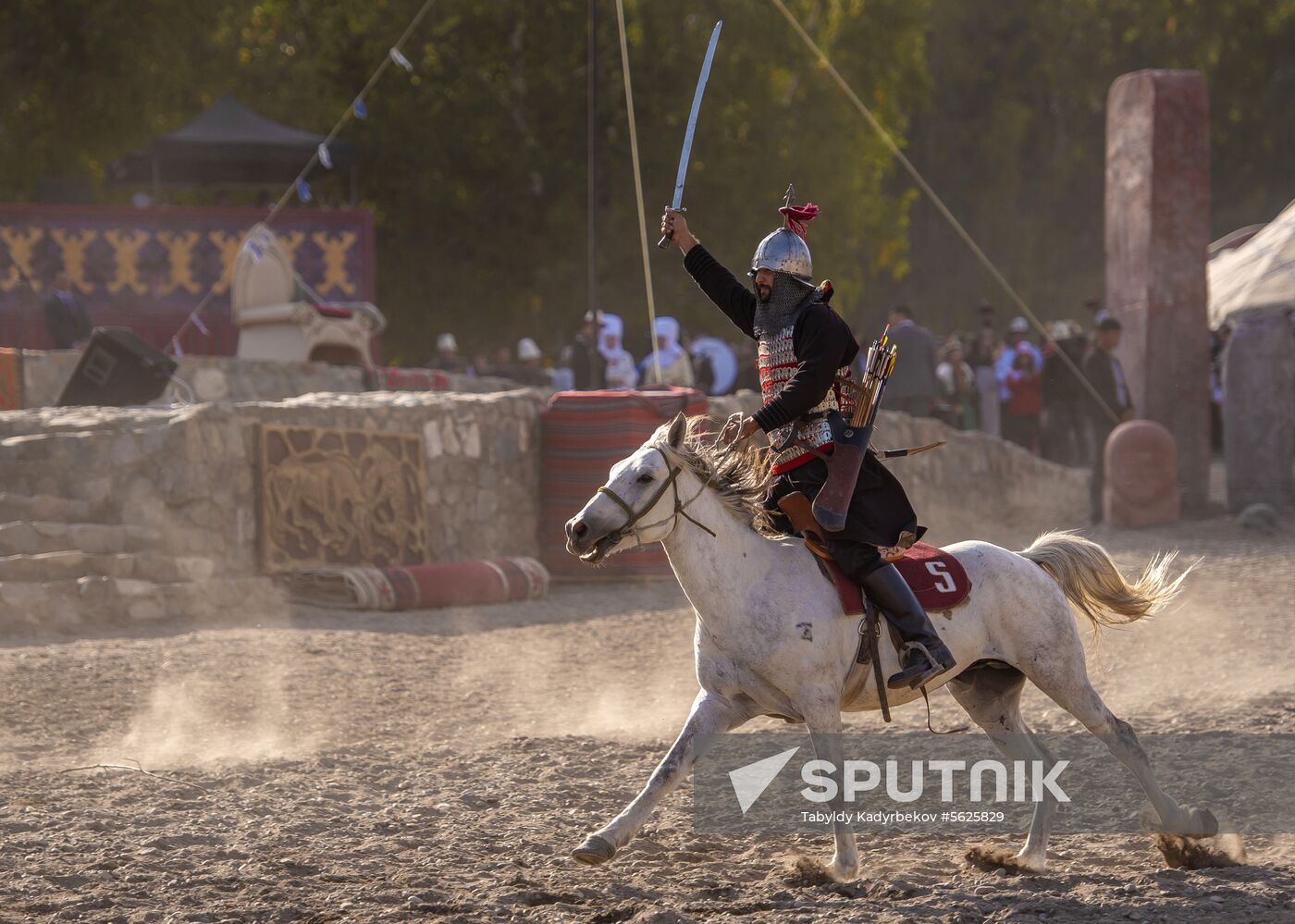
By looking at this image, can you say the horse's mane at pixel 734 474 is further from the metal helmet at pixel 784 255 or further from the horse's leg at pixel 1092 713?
the horse's leg at pixel 1092 713

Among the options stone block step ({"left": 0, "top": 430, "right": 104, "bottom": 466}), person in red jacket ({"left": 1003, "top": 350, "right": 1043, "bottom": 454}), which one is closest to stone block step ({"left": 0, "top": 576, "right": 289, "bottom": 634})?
stone block step ({"left": 0, "top": 430, "right": 104, "bottom": 466})

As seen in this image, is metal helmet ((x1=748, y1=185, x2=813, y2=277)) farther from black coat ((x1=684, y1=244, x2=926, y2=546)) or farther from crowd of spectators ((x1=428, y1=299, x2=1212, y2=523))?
crowd of spectators ((x1=428, y1=299, x2=1212, y2=523))

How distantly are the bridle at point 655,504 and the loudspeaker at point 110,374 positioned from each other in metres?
9.95

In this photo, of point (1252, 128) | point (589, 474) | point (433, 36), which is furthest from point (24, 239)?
point (1252, 128)

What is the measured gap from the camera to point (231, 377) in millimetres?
16984

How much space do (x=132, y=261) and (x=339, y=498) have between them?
9228mm

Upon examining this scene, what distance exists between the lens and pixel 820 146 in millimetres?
32875

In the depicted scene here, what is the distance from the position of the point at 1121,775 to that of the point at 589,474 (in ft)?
21.9

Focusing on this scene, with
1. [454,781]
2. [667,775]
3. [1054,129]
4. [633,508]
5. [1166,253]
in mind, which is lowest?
[454,781]

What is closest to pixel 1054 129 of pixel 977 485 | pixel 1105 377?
pixel 1105 377

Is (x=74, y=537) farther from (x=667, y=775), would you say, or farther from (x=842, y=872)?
(x=842, y=872)

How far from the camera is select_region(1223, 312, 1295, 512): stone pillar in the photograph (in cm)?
1552

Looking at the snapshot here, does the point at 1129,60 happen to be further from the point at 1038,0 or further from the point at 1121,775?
the point at 1121,775

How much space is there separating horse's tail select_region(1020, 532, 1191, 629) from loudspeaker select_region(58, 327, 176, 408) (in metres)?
10.00
